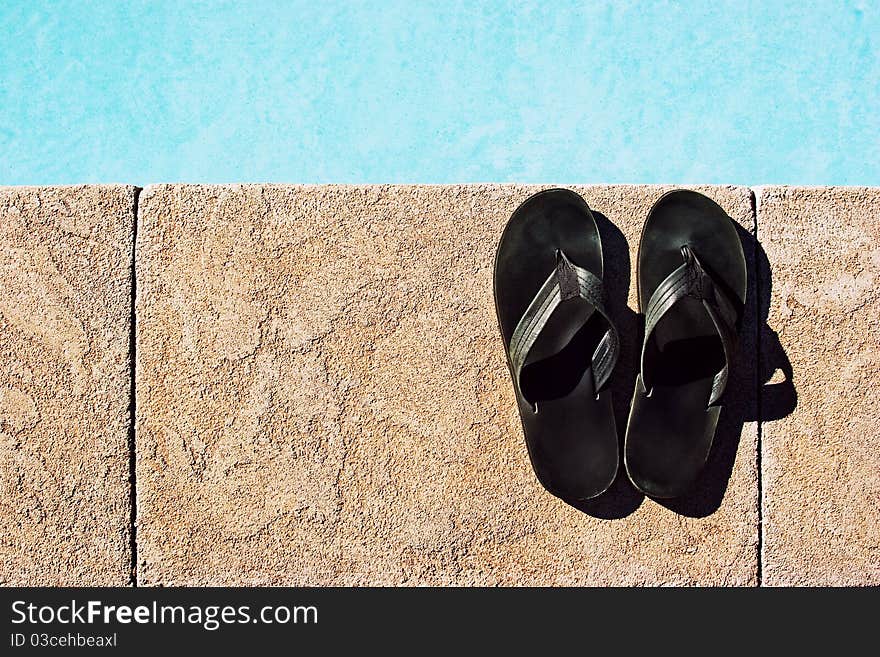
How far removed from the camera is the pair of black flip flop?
1.37 meters

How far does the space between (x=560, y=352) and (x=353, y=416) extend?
472 millimetres

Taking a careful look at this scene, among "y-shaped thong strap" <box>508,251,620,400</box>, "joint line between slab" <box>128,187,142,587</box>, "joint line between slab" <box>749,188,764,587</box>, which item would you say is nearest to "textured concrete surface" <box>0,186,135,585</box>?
"joint line between slab" <box>128,187,142,587</box>

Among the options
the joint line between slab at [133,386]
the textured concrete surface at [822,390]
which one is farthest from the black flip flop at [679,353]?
the joint line between slab at [133,386]

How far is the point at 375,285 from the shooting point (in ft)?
4.56

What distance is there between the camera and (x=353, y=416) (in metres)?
1.38

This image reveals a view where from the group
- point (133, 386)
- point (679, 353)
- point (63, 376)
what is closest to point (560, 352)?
point (679, 353)

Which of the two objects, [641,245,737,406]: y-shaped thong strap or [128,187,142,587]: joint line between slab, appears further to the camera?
[128,187,142,587]: joint line between slab

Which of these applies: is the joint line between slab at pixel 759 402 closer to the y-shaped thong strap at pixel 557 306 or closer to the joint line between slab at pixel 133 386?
the y-shaped thong strap at pixel 557 306

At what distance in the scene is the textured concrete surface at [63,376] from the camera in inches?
54.0

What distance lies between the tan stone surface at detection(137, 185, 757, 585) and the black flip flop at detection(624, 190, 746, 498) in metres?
0.06

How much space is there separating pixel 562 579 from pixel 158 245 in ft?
3.76

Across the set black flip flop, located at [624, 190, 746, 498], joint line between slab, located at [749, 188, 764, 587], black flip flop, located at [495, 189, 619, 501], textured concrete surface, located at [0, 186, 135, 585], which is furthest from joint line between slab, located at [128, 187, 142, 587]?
joint line between slab, located at [749, 188, 764, 587]

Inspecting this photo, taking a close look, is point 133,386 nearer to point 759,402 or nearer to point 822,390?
point 759,402

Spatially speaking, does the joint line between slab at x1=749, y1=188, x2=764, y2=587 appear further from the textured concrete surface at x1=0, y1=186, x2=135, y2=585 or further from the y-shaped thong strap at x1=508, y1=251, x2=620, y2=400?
the textured concrete surface at x1=0, y1=186, x2=135, y2=585
